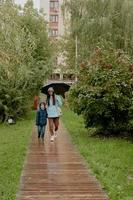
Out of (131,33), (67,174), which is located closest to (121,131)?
(67,174)

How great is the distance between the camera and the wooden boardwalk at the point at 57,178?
9711mm

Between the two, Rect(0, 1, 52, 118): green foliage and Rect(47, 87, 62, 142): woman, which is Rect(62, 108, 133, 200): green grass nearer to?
Rect(47, 87, 62, 142): woman

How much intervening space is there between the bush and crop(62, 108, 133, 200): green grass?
887 millimetres

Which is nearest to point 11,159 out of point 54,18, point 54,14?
point 54,18

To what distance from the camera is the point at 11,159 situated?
1433 centimetres

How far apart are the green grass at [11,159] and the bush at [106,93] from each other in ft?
8.11

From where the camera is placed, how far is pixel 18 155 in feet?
49.4

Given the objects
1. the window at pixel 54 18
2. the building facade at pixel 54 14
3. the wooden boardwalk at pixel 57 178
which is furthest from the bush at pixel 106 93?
the window at pixel 54 18

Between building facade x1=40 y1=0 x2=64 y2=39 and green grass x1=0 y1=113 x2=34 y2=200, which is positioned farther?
building facade x1=40 y1=0 x2=64 y2=39

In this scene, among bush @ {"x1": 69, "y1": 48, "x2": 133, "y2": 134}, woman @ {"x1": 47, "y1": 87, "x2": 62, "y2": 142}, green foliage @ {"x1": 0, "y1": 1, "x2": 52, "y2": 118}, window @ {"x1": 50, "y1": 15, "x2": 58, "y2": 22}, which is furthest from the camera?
window @ {"x1": 50, "y1": 15, "x2": 58, "y2": 22}

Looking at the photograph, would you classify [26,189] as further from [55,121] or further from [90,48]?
[90,48]

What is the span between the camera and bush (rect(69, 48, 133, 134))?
19.4 meters

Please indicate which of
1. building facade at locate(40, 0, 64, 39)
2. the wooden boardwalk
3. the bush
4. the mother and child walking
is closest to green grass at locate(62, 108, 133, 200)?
the wooden boardwalk

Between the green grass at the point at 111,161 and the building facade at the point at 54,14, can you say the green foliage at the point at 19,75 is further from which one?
the building facade at the point at 54,14
